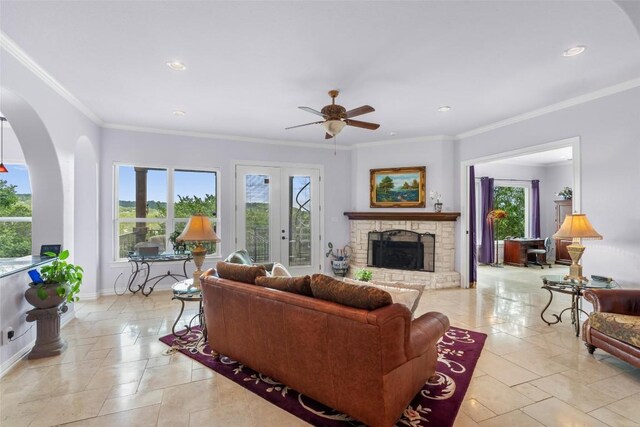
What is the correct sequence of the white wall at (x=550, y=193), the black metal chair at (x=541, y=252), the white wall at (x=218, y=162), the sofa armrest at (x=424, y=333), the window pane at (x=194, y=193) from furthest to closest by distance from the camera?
the white wall at (x=550, y=193) → the black metal chair at (x=541, y=252) → the window pane at (x=194, y=193) → the white wall at (x=218, y=162) → the sofa armrest at (x=424, y=333)

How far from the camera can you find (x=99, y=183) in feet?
17.1

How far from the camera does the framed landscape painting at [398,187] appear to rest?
6207 mm

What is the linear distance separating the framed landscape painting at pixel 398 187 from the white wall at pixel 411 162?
0.10 metres

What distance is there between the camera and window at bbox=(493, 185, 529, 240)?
29.1 feet

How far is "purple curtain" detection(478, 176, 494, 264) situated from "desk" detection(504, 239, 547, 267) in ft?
1.49

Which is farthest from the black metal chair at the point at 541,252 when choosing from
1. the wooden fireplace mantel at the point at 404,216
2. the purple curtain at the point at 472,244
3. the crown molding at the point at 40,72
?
the crown molding at the point at 40,72

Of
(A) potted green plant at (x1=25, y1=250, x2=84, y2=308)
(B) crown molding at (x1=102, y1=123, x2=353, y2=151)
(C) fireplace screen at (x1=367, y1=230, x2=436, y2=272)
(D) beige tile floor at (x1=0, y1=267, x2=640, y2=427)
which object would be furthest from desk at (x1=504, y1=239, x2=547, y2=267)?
(A) potted green plant at (x1=25, y1=250, x2=84, y2=308)

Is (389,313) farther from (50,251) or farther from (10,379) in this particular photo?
(50,251)

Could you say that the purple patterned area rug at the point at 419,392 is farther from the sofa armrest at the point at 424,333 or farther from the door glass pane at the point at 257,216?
the door glass pane at the point at 257,216

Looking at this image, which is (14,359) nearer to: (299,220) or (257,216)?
(257,216)

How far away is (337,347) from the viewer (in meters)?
2.01

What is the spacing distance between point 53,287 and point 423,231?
5392 millimetres

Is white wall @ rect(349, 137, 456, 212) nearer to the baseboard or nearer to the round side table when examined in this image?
the round side table

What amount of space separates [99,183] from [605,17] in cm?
634
